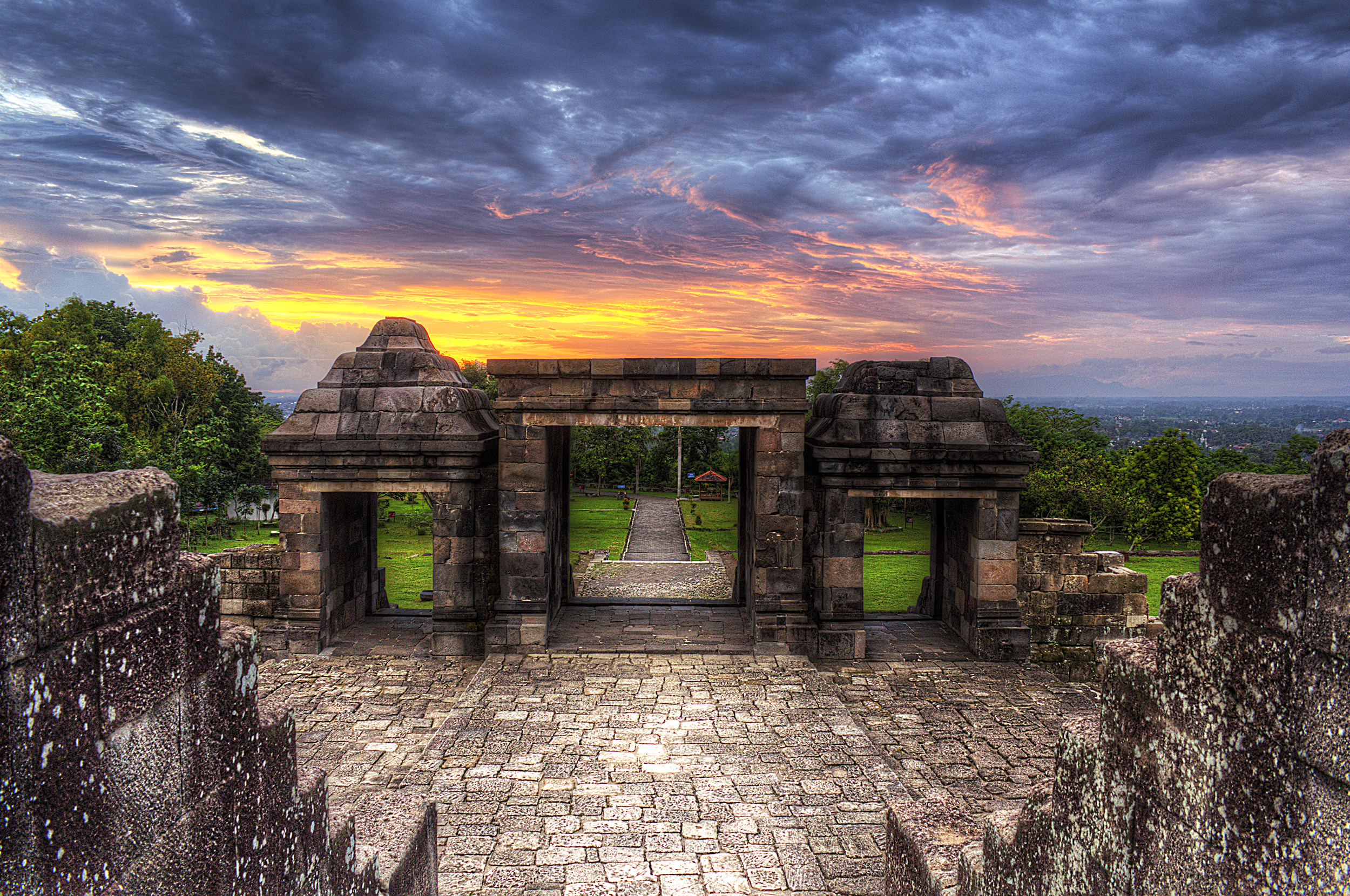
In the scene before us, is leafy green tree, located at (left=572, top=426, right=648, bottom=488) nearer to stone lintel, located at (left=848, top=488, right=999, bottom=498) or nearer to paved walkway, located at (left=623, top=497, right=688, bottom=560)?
paved walkway, located at (left=623, top=497, right=688, bottom=560)

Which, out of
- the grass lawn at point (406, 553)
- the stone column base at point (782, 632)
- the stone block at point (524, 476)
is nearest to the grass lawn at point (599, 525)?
the grass lawn at point (406, 553)

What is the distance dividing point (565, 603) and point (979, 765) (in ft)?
25.9

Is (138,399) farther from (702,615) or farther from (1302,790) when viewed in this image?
(1302,790)

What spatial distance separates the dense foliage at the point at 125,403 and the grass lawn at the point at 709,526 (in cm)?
1713

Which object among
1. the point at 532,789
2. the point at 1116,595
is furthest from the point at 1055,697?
the point at 532,789

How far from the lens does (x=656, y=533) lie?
3098 cm

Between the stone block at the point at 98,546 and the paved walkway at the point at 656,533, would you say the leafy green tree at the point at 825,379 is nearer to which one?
the paved walkway at the point at 656,533

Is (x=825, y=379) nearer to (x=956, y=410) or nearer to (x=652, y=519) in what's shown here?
(x=652, y=519)

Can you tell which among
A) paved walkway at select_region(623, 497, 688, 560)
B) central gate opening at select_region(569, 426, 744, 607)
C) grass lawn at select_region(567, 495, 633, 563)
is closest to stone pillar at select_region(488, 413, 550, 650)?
central gate opening at select_region(569, 426, 744, 607)

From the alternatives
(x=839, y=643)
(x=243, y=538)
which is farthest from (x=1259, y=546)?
(x=243, y=538)

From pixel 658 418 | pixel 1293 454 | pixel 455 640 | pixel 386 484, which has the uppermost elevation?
pixel 658 418

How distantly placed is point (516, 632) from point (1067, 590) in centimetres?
891

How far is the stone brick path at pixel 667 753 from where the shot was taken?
6234 millimetres

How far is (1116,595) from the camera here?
38.3ft
